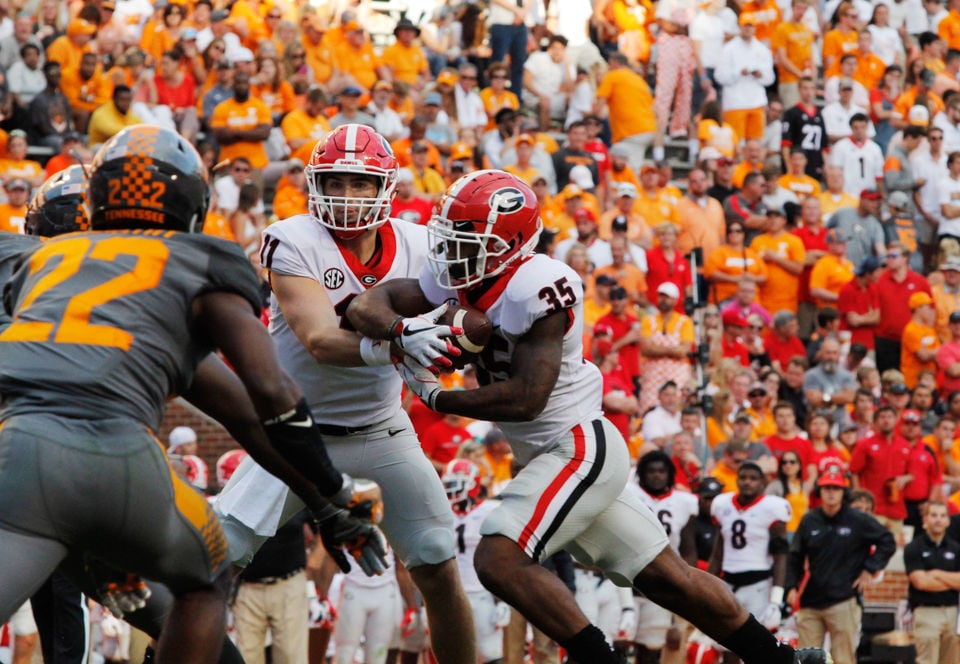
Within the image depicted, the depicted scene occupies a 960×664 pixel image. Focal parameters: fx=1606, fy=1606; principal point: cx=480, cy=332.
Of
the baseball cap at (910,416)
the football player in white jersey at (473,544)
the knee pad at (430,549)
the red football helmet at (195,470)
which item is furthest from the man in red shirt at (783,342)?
the knee pad at (430,549)

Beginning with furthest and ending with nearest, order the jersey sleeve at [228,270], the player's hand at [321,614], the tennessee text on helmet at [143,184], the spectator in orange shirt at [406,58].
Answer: the spectator in orange shirt at [406,58]
the player's hand at [321,614]
the tennessee text on helmet at [143,184]
the jersey sleeve at [228,270]

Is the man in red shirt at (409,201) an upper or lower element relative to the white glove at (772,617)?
upper

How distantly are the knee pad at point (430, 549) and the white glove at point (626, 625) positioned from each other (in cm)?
536

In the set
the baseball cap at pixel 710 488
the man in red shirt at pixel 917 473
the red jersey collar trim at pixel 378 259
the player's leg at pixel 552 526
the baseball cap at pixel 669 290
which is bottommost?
the man in red shirt at pixel 917 473

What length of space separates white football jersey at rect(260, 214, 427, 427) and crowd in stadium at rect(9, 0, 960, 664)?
4158 millimetres

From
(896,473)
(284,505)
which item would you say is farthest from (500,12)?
(284,505)

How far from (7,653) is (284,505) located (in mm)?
4499

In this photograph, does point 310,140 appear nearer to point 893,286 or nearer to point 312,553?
point 312,553

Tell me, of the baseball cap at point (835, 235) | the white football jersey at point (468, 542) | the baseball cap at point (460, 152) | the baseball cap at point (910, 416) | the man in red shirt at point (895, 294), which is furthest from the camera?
the baseball cap at point (835, 235)

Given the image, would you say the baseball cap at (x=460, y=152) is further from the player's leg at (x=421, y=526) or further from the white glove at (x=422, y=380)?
the white glove at (x=422, y=380)

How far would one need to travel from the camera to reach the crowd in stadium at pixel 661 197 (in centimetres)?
1166

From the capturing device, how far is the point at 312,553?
11227 mm

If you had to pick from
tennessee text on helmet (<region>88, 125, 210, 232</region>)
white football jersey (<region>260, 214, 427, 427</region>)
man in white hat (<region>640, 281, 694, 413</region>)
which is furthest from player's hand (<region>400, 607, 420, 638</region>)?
tennessee text on helmet (<region>88, 125, 210, 232</region>)

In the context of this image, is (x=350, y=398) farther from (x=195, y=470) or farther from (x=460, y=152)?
(x=460, y=152)
